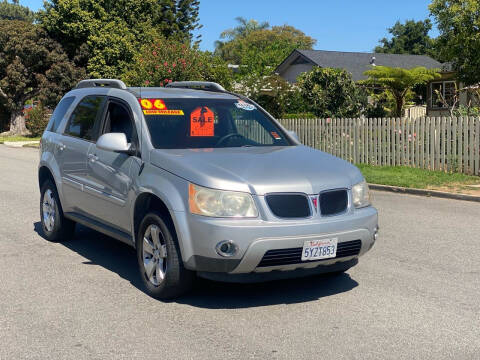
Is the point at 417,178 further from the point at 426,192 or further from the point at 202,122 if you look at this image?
the point at 202,122

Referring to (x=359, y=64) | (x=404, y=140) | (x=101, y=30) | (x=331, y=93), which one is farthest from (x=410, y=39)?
(x=404, y=140)

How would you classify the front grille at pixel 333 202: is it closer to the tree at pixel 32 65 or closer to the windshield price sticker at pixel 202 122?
the windshield price sticker at pixel 202 122

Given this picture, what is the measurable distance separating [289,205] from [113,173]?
6.57 ft

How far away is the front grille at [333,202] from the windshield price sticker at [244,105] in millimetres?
1969

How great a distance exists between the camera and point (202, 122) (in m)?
6.31

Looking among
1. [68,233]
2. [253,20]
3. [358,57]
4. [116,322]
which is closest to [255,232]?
→ [116,322]

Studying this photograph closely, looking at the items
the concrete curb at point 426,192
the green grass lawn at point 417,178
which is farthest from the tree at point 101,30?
the concrete curb at point 426,192

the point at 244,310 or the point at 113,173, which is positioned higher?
the point at 113,173

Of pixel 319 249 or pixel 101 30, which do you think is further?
pixel 101 30

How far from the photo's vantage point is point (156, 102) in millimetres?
6266

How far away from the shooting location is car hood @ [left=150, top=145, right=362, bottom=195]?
4.94 metres

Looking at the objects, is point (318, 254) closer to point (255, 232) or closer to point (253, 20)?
point (255, 232)

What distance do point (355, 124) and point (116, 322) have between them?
13.6 meters

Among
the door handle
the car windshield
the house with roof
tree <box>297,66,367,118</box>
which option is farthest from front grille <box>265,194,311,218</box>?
the house with roof
